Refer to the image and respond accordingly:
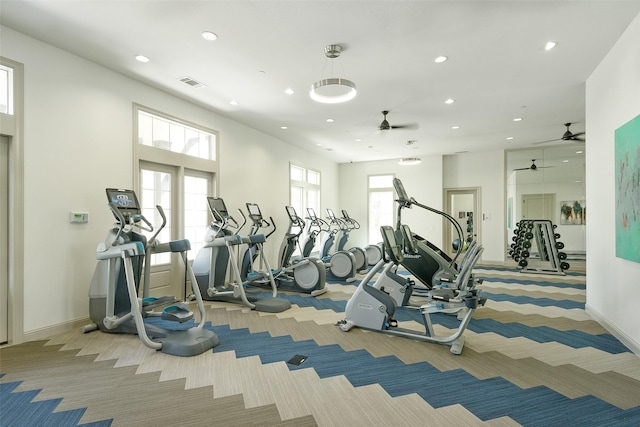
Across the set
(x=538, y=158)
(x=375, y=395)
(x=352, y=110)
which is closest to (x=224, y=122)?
(x=352, y=110)

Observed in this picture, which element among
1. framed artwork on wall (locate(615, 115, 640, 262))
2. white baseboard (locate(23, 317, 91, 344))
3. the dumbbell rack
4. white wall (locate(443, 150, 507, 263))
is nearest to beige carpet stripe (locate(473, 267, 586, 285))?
the dumbbell rack

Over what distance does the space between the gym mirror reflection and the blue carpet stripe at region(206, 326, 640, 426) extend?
7.14 meters

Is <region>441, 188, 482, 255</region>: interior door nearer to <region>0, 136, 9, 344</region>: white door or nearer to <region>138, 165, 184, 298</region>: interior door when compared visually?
<region>138, 165, 184, 298</region>: interior door

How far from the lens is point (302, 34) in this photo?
11.3 ft

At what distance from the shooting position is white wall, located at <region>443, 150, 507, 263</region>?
9.53 metres

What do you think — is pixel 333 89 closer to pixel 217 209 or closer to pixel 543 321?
pixel 217 209

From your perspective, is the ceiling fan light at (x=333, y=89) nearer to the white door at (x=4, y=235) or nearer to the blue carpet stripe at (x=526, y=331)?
the blue carpet stripe at (x=526, y=331)

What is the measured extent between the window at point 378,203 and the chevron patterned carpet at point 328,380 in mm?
7203

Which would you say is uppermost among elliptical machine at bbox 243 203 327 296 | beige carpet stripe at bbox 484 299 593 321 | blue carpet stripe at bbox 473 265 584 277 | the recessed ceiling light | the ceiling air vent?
the ceiling air vent

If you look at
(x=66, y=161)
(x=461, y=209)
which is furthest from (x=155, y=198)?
(x=461, y=209)

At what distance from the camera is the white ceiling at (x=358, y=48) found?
3062 millimetres

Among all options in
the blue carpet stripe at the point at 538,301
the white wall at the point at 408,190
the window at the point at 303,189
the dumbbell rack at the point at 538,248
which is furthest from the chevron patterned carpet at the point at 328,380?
the white wall at the point at 408,190

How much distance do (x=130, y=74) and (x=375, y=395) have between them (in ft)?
16.4

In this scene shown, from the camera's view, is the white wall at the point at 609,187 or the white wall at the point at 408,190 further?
the white wall at the point at 408,190
